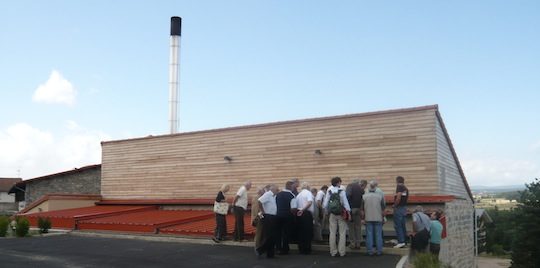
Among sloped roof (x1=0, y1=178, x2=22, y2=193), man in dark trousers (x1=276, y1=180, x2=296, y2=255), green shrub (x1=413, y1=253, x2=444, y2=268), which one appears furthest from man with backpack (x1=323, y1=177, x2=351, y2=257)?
sloped roof (x1=0, y1=178, x2=22, y2=193)

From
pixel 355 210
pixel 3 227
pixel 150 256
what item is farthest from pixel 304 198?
pixel 3 227

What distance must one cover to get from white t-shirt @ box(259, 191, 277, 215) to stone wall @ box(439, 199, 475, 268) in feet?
13.7

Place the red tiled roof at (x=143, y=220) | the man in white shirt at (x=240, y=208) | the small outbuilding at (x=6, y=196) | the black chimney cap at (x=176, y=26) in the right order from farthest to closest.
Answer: the small outbuilding at (x=6, y=196) → the black chimney cap at (x=176, y=26) → the red tiled roof at (x=143, y=220) → the man in white shirt at (x=240, y=208)

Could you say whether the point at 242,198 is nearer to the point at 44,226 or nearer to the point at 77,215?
the point at 44,226

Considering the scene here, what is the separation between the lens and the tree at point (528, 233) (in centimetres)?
2292

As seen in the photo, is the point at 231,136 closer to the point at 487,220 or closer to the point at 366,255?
the point at 366,255

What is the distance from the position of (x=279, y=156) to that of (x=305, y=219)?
6.26 m

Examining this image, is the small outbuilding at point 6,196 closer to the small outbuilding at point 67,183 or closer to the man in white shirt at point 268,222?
the small outbuilding at point 67,183

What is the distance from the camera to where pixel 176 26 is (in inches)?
1153

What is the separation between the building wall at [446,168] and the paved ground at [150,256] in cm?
481

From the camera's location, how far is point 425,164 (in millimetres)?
14945

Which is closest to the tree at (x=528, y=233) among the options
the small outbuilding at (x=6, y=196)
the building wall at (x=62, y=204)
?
the building wall at (x=62, y=204)

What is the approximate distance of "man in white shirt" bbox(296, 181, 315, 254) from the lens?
461 inches

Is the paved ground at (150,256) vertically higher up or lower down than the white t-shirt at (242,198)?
lower down
